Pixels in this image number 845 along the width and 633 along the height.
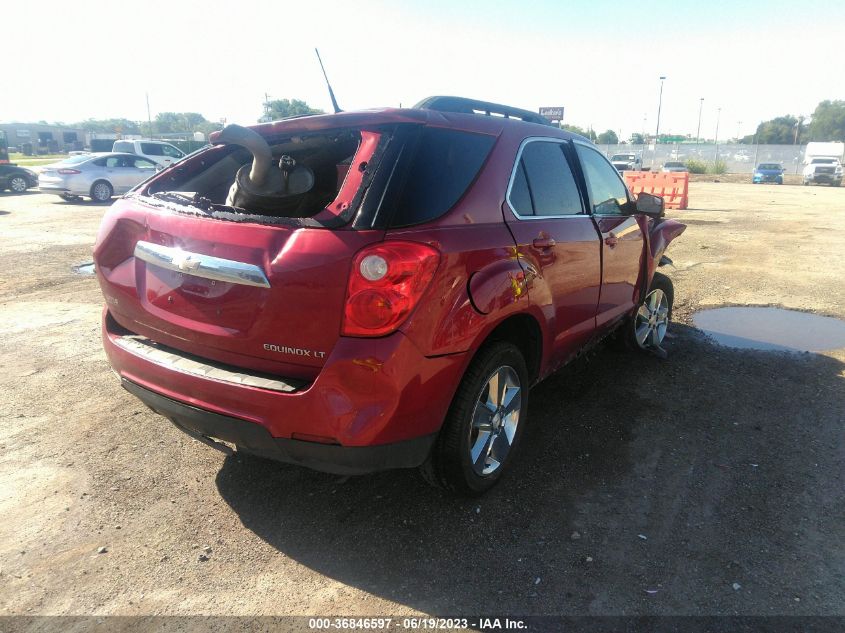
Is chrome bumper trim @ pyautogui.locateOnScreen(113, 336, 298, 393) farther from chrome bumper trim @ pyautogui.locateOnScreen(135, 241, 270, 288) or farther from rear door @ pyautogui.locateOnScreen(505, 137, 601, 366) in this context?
rear door @ pyautogui.locateOnScreen(505, 137, 601, 366)

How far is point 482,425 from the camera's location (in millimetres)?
2939

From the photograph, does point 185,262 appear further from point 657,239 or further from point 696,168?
point 696,168

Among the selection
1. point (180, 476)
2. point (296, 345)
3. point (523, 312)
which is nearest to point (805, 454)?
point (523, 312)

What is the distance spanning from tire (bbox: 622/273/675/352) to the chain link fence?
2028 inches

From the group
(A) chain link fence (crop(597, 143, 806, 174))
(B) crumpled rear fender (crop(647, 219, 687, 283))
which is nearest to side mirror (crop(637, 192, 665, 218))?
(B) crumpled rear fender (crop(647, 219, 687, 283))

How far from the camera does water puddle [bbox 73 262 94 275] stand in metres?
7.99

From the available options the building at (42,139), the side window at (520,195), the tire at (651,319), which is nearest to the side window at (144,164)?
the tire at (651,319)

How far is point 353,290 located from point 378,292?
0.32ft

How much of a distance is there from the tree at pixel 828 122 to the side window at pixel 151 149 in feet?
341

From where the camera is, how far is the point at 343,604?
7.74 feet

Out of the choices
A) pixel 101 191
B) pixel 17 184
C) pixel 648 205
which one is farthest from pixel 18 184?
pixel 648 205

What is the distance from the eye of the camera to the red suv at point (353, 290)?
90.7 inches

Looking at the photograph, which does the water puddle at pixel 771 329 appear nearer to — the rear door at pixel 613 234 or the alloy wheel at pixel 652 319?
the alloy wheel at pixel 652 319

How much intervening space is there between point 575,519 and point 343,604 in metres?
1.20
